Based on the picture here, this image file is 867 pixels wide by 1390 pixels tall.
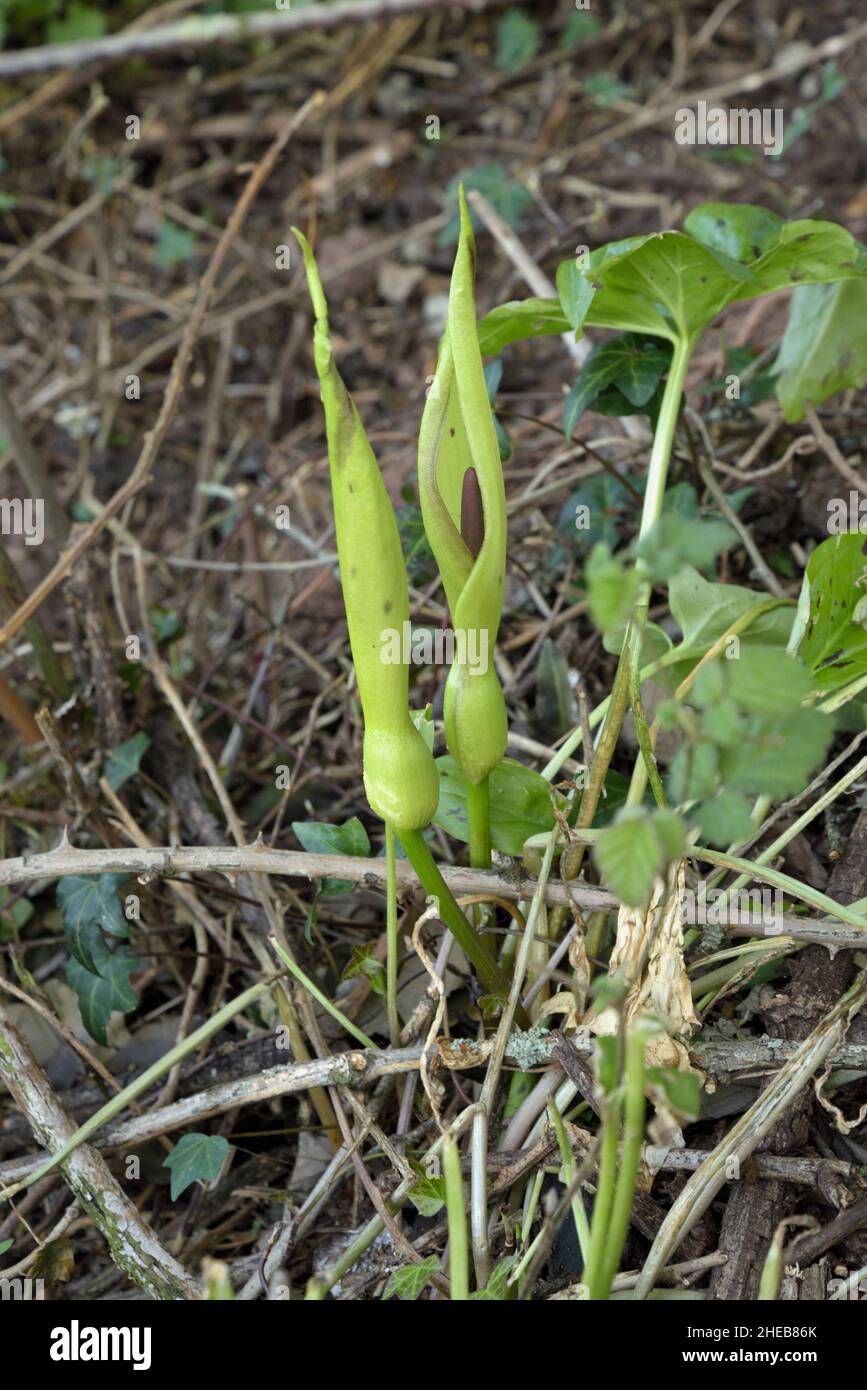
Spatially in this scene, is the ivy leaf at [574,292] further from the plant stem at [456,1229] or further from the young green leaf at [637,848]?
the plant stem at [456,1229]

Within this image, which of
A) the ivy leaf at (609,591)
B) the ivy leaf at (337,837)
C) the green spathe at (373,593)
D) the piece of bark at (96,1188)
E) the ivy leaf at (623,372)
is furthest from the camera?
the ivy leaf at (623,372)

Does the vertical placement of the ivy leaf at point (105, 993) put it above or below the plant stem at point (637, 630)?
below

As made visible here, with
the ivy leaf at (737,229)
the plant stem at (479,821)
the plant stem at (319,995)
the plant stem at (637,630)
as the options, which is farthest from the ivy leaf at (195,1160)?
the ivy leaf at (737,229)

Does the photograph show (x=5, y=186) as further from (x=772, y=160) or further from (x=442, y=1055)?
(x=442, y=1055)

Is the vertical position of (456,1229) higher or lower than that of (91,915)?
lower

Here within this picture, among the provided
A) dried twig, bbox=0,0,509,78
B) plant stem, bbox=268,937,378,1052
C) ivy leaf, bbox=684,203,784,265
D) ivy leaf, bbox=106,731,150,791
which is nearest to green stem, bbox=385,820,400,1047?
plant stem, bbox=268,937,378,1052

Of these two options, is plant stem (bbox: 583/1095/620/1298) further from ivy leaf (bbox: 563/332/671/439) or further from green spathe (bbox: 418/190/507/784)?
ivy leaf (bbox: 563/332/671/439)

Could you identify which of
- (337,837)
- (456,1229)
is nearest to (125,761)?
(337,837)

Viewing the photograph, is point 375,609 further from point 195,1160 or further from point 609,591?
point 195,1160
